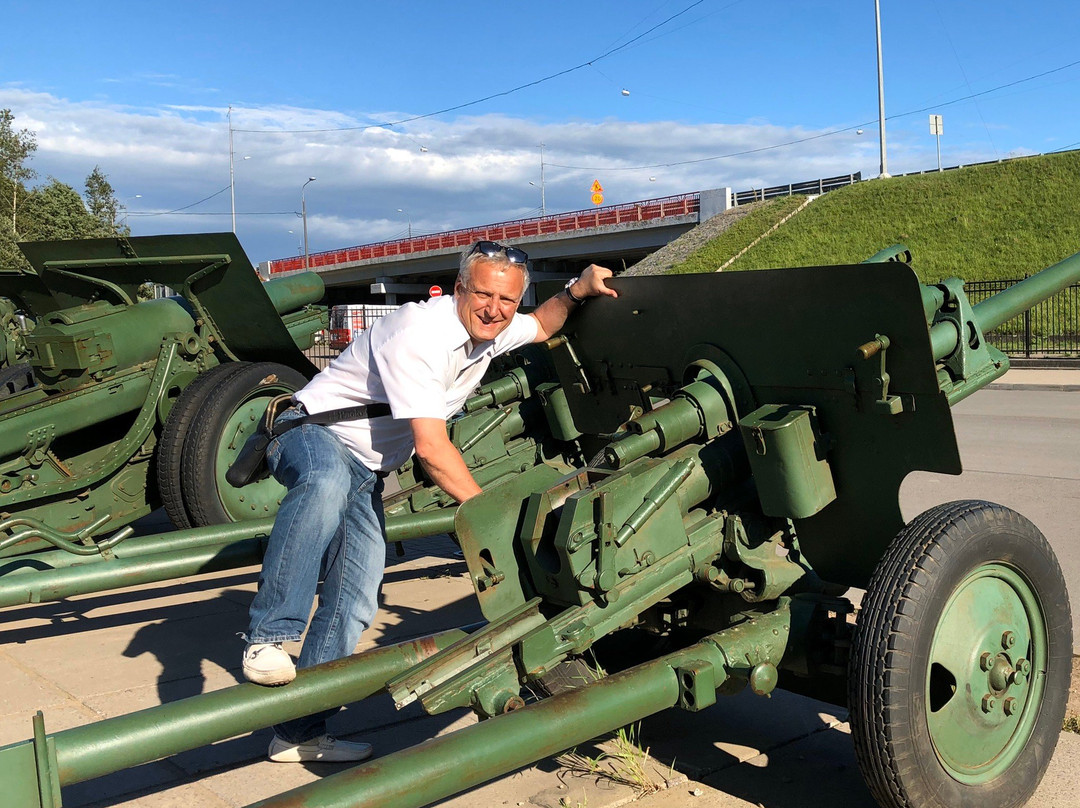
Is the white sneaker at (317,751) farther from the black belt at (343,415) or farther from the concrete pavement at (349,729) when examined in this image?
the black belt at (343,415)

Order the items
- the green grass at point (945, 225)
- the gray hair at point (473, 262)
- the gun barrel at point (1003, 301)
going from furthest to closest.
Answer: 1. the green grass at point (945, 225)
2. the gun barrel at point (1003, 301)
3. the gray hair at point (473, 262)

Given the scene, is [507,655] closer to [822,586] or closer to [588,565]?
[588,565]

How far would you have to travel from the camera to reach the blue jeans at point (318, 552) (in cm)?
291

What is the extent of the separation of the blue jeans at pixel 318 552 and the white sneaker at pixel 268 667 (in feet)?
0.33

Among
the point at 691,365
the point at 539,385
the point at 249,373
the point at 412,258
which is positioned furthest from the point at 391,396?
the point at 412,258

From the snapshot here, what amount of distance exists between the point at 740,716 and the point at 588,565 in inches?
49.0

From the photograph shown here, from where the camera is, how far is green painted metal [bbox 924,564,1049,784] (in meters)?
2.74

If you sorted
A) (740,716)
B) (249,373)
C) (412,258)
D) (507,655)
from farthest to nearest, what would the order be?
1. (412,258)
2. (249,373)
3. (740,716)
4. (507,655)

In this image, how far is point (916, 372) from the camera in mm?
2893

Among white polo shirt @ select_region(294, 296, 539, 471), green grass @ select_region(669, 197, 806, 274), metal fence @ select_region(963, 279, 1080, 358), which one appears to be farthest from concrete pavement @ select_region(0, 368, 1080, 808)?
green grass @ select_region(669, 197, 806, 274)

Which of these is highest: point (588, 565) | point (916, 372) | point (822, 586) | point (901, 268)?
point (901, 268)

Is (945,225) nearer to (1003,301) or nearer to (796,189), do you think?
(796,189)

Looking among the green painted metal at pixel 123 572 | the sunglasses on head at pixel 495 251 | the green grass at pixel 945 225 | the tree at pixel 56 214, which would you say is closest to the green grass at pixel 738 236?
the green grass at pixel 945 225

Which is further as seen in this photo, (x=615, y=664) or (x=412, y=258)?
(x=412, y=258)
